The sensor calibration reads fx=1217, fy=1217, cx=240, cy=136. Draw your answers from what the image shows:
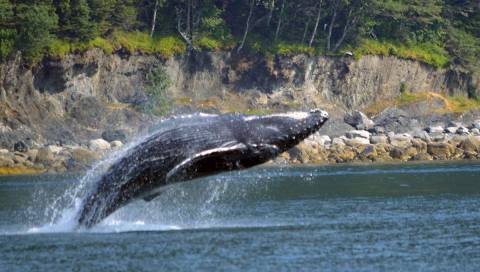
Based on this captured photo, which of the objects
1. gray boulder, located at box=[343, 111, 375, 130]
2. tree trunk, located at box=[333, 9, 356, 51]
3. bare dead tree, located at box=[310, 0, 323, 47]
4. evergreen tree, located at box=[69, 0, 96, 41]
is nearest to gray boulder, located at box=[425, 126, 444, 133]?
gray boulder, located at box=[343, 111, 375, 130]

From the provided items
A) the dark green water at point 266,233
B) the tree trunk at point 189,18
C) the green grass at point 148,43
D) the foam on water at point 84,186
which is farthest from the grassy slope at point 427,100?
the foam on water at point 84,186

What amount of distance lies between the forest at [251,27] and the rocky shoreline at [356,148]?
901 centimetres

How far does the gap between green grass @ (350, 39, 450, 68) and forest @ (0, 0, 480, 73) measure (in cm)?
9

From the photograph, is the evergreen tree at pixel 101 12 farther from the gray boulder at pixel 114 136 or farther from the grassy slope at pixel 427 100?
the grassy slope at pixel 427 100

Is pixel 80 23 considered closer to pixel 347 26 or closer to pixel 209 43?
pixel 209 43

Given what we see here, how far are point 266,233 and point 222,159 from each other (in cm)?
492

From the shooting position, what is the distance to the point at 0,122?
8731cm

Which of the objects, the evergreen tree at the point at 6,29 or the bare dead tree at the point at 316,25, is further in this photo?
the bare dead tree at the point at 316,25

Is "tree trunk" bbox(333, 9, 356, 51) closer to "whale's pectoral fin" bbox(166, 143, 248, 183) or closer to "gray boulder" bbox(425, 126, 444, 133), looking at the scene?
"gray boulder" bbox(425, 126, 444, 133)

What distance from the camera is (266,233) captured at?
3281 cm

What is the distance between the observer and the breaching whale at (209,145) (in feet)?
93.4

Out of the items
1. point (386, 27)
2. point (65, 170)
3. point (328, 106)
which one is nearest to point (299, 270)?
point (65, 170)

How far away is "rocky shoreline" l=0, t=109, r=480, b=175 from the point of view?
79.2 metres

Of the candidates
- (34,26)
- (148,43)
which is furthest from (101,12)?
(34,26)
